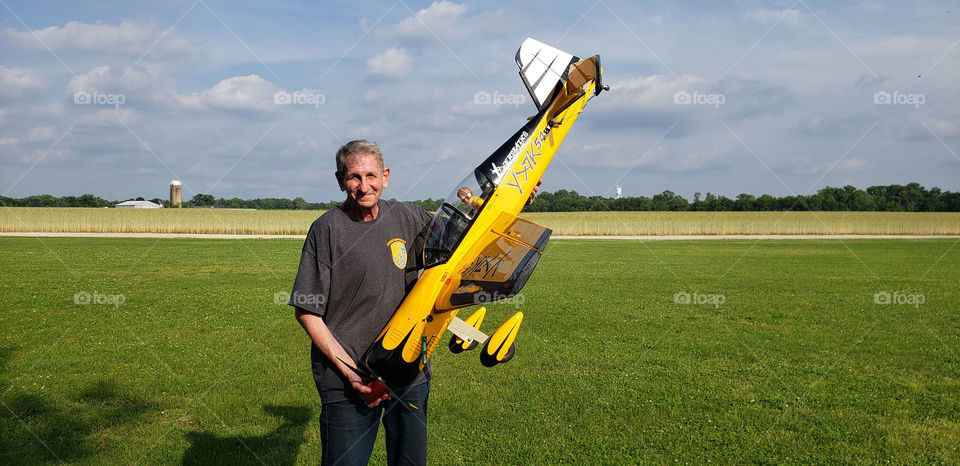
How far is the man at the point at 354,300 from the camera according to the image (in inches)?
139

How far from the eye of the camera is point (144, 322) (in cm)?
1280

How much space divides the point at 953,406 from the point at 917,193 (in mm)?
102461

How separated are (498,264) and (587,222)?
57373 millimetres

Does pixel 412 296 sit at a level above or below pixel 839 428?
above

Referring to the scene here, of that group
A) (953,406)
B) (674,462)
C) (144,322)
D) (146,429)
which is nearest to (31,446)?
(146,429)

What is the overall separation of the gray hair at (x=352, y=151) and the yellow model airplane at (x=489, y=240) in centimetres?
62

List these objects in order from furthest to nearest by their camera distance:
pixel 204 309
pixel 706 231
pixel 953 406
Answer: pixel 706 231
pixel 204 309
pixel 953 406

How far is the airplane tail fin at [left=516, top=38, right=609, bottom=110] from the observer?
13.8 ft

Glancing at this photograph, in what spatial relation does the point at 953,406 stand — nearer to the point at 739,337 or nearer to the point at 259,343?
the point at 739,337

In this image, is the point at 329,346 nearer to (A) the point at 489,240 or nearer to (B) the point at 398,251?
(B) the point at 398,251

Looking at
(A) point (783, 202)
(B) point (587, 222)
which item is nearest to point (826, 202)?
(A) point (783, 202)
